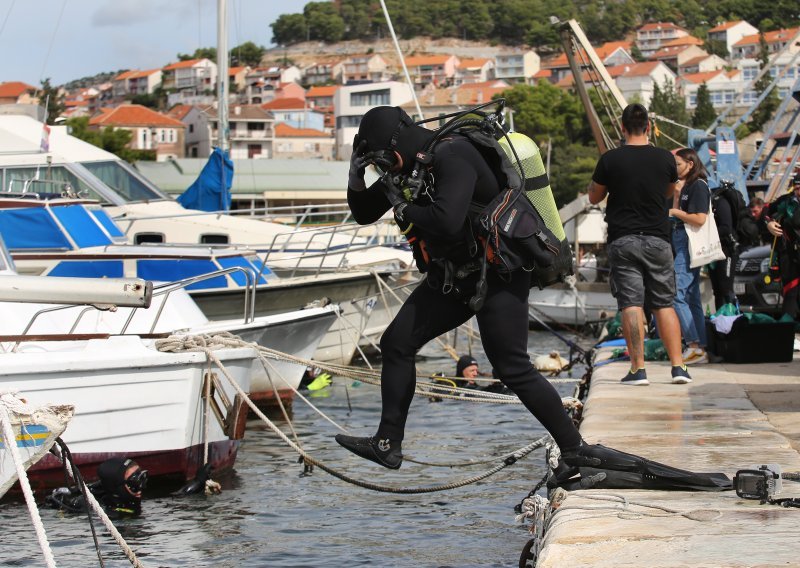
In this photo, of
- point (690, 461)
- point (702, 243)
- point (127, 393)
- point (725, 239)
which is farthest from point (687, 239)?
Answer: point (127, 393)

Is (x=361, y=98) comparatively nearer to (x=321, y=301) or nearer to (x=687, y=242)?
(x=321, y=301)

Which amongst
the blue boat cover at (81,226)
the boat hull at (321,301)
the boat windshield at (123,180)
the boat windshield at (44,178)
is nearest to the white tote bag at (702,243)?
the boat hull at (321,301)

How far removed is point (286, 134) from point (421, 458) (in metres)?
148

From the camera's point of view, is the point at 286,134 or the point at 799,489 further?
the point at 286,134

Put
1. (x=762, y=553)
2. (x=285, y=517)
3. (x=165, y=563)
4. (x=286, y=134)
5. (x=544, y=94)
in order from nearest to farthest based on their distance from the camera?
(x=762, y=553) < (x=165, y=563) < (x=285, y=517) < (x=544, y=94) < (x=286, y=134)

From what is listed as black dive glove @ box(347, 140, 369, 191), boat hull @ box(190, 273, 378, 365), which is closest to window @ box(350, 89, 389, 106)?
boat hull @ box(190, 273, 378, 365)

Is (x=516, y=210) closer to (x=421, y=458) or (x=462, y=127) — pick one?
(x=462, y=127)

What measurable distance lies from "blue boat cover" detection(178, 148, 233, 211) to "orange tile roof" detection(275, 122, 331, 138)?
132393 mm

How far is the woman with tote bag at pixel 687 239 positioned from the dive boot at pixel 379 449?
17.0 ft

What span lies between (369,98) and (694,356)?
16421cm

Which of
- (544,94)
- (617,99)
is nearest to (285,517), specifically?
(617,99)

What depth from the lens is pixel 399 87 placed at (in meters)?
169

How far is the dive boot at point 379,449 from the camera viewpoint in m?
6.03

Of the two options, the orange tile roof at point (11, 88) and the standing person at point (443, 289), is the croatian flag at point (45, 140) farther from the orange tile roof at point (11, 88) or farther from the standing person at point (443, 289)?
the orange tile roof at point (11, 88)
